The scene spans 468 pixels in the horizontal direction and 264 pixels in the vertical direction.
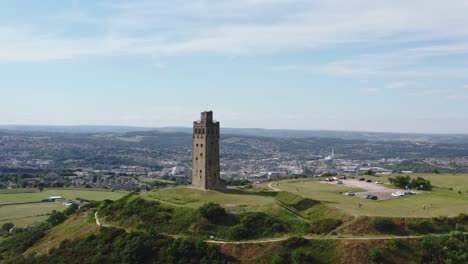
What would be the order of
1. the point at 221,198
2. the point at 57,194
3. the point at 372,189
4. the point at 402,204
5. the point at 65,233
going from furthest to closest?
the point at 57,194
the point at 372,189
the point at 221,198
the point at 65,233
the point at 402,204

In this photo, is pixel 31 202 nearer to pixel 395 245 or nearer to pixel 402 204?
pixel 402 204

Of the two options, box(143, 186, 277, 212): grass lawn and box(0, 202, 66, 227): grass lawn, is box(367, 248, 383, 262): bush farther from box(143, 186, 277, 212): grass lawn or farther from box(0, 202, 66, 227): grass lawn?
box(0, 202, 66, 227): grass lawn

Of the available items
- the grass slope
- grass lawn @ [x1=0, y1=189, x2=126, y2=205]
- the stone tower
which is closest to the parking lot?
the stone tower

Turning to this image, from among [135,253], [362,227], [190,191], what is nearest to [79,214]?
[190,191]

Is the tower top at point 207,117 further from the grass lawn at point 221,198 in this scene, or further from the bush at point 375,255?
the bush at point 375,255

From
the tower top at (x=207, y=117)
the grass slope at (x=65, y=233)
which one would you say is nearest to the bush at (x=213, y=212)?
the grass slope at (x=65, y=233)

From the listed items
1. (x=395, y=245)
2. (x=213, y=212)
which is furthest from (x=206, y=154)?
(x=395, y=245)

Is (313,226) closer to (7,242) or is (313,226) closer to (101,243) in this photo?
(101,243)

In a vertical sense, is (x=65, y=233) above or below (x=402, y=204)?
below
